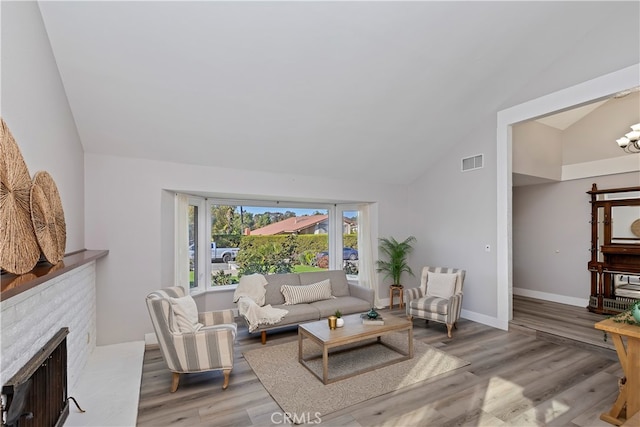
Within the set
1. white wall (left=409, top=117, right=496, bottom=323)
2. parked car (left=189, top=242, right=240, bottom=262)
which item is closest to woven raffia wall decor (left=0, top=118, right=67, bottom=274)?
parked car (left=189, top=242, right=240, bottom=262)

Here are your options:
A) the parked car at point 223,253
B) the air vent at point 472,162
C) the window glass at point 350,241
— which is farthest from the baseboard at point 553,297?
the parked car at point 223,253

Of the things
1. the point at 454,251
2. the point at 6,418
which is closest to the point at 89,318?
the point at 6,418

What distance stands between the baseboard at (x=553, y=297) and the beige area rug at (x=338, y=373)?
3.73m

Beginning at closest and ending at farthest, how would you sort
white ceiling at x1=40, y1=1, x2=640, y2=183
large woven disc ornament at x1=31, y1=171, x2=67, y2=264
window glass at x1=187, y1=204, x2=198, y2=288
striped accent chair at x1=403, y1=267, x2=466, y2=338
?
large woven disc ornament at x1=31, y1=171, x2=67, y2=264
white ceiling at x1=40, y1=1, x2=640, y2=183
striped accent chair at x1=403, y1=267, x2=466, y2=338
window glass at x1=187, y1=204, x2=198, y2=288

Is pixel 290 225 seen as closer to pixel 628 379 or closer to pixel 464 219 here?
pixel 464 219

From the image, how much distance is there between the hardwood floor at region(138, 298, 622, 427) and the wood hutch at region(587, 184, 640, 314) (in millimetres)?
1775

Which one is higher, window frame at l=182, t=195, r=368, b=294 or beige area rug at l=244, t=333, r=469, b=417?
window frame at l=182, t=195, r=368, b=294

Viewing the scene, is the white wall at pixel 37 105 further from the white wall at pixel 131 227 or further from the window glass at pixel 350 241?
the window glass at pixel 350 241

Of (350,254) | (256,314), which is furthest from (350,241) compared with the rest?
(256,314)

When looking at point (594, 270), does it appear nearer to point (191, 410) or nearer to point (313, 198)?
point (313, 198)

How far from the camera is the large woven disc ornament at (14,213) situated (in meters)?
1.65

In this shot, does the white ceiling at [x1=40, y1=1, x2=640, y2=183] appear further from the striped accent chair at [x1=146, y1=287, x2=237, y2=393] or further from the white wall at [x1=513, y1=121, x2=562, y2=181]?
the striped accent chair at [x1=146, y1=287, x2=237, y2=393]

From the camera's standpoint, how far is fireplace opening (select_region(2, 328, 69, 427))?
1479mm

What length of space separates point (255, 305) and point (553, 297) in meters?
5.78
